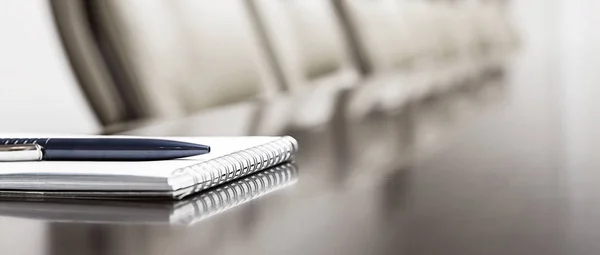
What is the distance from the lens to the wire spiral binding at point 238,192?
0.32 metres

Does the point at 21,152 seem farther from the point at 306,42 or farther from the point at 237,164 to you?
the point at 306,42

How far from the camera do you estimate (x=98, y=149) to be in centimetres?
37

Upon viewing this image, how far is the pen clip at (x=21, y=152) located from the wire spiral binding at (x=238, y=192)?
0.07 m

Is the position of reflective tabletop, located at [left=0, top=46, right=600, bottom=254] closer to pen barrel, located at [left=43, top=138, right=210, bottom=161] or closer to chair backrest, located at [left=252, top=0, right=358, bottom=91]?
pen barrel, located at [left=43, top=138, right=210, bottom=161]

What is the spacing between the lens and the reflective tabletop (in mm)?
252

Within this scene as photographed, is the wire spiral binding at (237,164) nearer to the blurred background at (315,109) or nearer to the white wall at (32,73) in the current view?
the blurred background at (315,109)

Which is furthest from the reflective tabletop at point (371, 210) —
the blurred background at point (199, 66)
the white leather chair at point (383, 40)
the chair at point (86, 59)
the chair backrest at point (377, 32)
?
the chair backrest at point (377, 32)

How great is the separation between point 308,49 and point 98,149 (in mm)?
1255

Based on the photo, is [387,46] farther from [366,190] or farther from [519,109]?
[366,190]

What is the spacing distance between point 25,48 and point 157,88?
0.55 meters

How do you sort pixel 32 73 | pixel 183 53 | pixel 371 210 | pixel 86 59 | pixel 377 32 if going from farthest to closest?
pixel 377 32 → pixel 32 73 → pixel 183 53 → pixel 86 59 → pixel 371 210

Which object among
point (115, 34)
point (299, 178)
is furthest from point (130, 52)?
point (299, 178)

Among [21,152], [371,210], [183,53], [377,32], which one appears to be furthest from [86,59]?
[377,32]

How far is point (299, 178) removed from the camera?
407 mm
